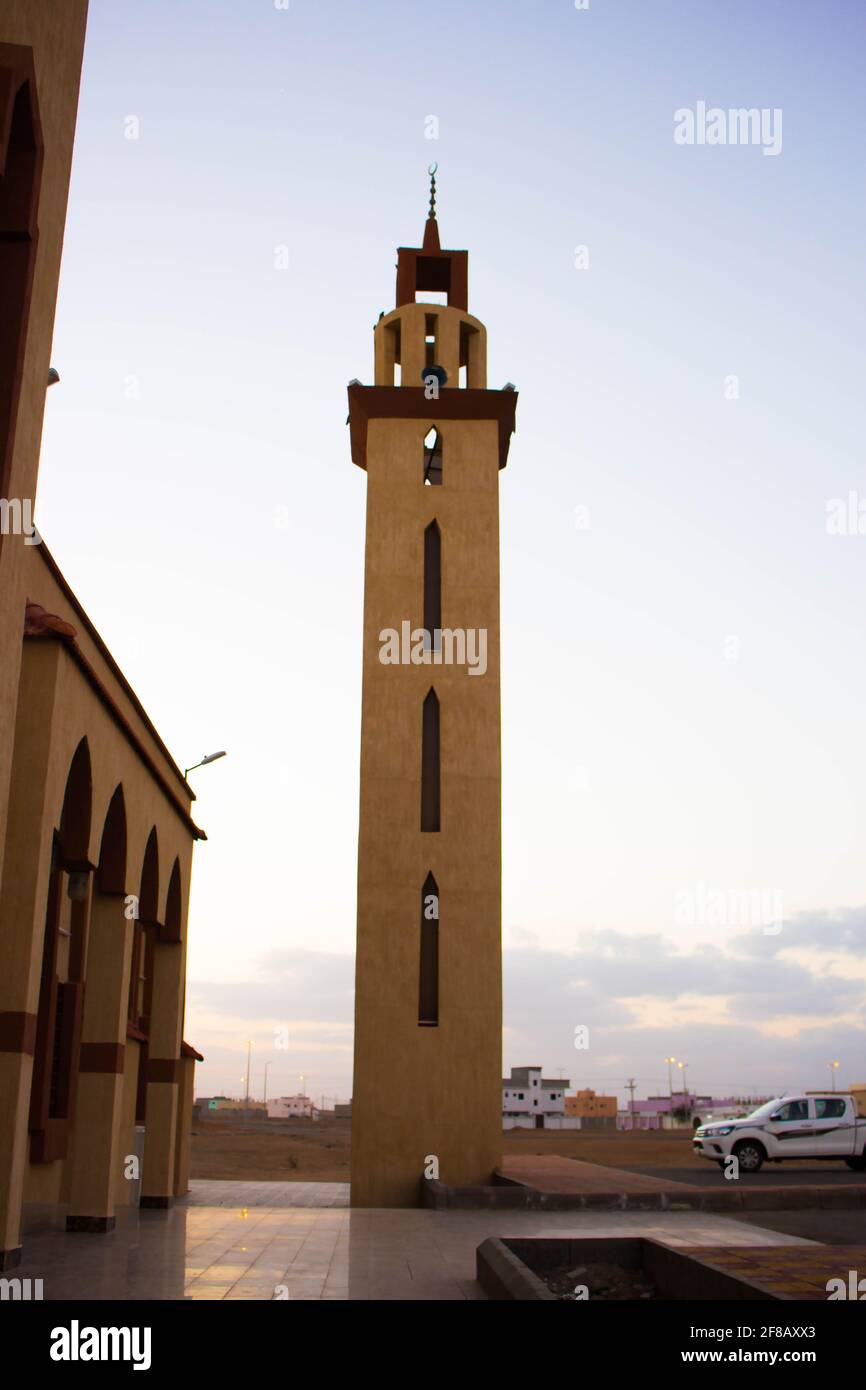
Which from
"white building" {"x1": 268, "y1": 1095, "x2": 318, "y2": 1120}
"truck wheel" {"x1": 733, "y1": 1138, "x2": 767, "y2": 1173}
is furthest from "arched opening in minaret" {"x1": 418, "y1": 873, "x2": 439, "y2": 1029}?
"white building" {"x1": 268, "y1": 1095, "x2": 318, "y2": 1120}

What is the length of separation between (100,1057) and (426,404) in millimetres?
13872

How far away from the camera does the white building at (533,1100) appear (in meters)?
98.1

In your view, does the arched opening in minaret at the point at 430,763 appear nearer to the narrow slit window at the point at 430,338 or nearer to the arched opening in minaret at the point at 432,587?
the arched opening in minaret at the point at 432,587

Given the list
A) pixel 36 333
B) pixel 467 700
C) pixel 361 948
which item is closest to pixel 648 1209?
pixel 361 948

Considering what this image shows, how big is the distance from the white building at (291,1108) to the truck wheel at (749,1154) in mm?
109065

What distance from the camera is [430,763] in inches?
856

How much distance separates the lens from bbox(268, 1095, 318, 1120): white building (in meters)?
131

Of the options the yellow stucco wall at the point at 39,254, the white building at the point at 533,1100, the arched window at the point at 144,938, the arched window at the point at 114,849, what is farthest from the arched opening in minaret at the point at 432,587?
the white building at the point at 533,1100

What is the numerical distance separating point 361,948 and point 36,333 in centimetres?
1313

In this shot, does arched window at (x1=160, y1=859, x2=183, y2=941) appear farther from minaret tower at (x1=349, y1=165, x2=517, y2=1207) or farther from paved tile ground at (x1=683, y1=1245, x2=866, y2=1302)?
paved tile ground at (x1=683, y1=1245, x2=866, y2=1302)
